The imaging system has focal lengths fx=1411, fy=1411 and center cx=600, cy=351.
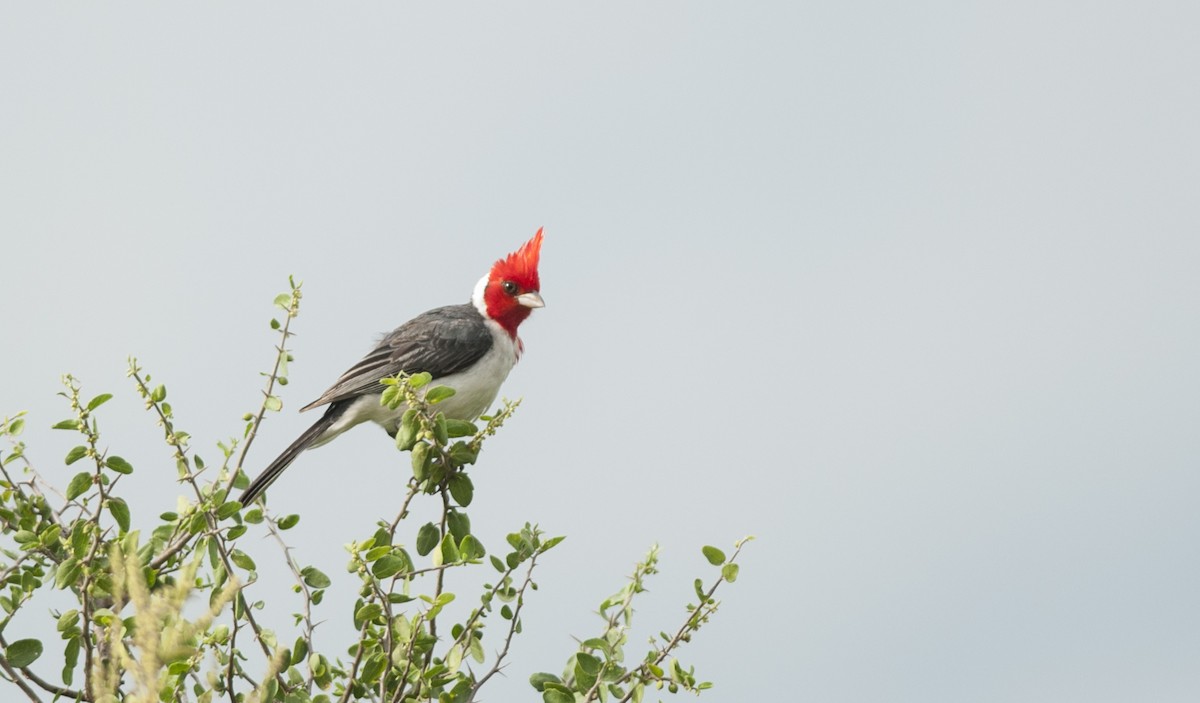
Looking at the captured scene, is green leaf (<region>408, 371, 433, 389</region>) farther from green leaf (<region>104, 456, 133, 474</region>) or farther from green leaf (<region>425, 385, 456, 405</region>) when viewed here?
green leaf (<region>104, 456, 133, 474</region>)

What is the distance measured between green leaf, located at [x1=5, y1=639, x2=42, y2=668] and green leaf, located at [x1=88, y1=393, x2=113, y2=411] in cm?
89

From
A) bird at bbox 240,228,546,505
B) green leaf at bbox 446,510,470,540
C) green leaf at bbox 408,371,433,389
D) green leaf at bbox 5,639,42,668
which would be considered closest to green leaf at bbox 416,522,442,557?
green leaf at bbox 446,510,470,540

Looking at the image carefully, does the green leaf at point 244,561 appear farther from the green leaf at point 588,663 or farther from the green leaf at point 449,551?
the green leaf at point 588,663

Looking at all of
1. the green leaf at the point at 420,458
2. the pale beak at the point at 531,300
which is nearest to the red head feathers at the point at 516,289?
the pale beak at the point at 531,300

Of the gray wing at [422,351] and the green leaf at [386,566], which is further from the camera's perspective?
the gray wing at [422,351]

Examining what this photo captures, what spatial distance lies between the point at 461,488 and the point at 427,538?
24cm

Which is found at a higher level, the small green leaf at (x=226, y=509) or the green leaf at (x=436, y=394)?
the green leaf at (x=436, y=394)

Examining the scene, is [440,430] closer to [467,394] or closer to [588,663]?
[588,663]

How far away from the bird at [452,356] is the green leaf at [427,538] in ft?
7.89

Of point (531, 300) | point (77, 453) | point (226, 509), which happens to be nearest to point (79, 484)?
point (77, 453)

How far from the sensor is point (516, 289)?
917cm

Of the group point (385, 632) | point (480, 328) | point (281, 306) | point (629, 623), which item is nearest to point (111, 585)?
point (385, 632)

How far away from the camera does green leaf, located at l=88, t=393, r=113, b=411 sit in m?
5.39

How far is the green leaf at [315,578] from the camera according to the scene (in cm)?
545
